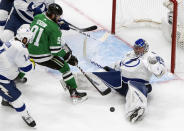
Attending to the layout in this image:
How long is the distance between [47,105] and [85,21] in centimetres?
205

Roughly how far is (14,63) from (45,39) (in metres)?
0.48

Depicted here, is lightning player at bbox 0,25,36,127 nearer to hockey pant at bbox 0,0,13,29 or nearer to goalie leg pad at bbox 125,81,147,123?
goalie leg pad at bbox 125,81,147,123

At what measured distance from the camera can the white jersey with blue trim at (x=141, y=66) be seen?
404 cm

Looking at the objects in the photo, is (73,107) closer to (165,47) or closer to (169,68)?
(169,68)

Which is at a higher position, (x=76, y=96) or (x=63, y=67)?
(x=63, y=67)

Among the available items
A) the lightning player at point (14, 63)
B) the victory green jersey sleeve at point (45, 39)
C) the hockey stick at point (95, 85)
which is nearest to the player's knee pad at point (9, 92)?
the lightning player at point (14, 63)

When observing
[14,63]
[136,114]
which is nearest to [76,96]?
[136,114]

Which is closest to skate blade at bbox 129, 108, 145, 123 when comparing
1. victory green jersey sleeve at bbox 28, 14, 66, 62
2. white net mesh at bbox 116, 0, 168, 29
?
victory green jersey sleeve at bbox 28, 14, 66, 62

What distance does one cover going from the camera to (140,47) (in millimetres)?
4121

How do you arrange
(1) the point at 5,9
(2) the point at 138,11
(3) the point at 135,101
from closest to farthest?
1. (3) the point at 135,101
2. (1) the point at 5,9
3. (2) the point at 138,11

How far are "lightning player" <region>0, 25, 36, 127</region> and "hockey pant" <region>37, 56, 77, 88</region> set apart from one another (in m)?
0.48

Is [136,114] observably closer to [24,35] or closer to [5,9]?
[24,35]

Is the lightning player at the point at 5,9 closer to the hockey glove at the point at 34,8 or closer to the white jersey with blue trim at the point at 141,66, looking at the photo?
the hockey glove at the point at 34,8

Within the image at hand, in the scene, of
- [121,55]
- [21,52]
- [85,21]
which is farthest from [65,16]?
[21,52]
